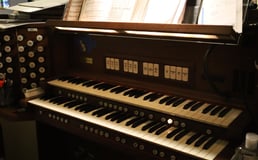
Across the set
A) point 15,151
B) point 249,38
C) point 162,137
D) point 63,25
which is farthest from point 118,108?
point 15,151

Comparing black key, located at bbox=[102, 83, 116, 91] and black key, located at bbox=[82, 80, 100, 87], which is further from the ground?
black key, located at bbox=[102, 83, 116, 91]

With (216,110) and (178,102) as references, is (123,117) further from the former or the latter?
(216,110)

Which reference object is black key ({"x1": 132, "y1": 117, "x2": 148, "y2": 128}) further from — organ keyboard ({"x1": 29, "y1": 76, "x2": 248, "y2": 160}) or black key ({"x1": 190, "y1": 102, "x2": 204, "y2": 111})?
black key ({"x1": 190, "y1": 102, "x2": 204, "y2": 111})

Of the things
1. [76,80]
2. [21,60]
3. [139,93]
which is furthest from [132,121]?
[21,60]

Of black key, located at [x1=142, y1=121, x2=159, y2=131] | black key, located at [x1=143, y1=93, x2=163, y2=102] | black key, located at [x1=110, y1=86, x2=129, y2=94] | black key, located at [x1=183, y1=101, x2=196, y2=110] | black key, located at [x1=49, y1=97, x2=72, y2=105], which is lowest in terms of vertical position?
black key, located at [x1=49, y1=97, x2=72, y2=105]

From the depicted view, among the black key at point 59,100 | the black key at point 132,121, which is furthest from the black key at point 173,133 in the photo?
the black key at point 59,100

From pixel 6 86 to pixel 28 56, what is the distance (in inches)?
10.9

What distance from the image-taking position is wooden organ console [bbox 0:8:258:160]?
4.57 ft

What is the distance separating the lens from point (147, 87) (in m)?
1.88

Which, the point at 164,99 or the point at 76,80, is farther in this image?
the point at 76,80

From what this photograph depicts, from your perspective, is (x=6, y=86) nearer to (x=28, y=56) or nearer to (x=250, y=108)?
(x=28, y=56)

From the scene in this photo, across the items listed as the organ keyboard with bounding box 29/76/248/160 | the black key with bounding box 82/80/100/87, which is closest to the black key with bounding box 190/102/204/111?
the organ keyboard with bounding box 29/76/248/160

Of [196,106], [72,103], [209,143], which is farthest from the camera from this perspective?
[72,103]

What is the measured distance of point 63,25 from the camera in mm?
1990
